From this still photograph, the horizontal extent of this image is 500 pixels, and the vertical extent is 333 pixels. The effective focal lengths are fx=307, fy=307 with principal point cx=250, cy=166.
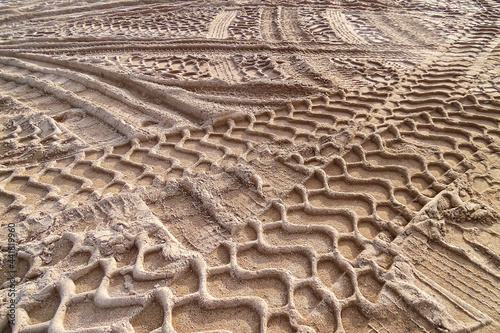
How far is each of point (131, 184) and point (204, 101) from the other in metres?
1.49

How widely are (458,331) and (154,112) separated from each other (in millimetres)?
3259

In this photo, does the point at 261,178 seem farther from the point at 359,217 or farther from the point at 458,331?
the point at 458,331

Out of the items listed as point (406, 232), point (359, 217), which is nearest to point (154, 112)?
point (359, 217)

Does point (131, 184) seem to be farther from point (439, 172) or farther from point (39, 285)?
point (439, 172)

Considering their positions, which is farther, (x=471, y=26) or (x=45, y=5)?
(x=45, y=5)

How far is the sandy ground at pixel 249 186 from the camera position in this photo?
1.76 m

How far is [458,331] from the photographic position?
5.32 feet

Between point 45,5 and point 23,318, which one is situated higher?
point 45,5

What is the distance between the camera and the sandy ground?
1.76 meters

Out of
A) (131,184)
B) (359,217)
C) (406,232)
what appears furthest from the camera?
(131,184)

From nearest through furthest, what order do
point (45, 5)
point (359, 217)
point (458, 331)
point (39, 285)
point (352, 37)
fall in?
1. point (458, 331)
2. point (39, 285)
3. point (359, 217)
4. point (352, 37)
5. point (45, 5)

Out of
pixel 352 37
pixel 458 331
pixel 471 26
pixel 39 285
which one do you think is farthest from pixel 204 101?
pixel 471 26

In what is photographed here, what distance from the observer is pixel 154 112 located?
11.5 ft

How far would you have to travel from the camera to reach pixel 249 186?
2.55 metres
